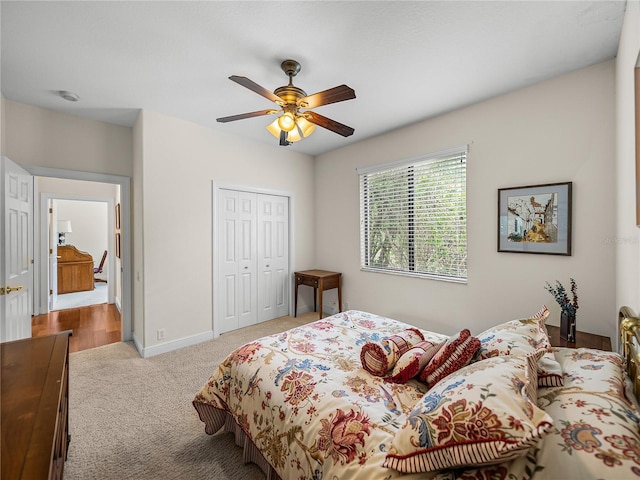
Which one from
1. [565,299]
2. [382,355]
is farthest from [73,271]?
[565,299]

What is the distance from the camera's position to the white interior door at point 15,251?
2.22 meters

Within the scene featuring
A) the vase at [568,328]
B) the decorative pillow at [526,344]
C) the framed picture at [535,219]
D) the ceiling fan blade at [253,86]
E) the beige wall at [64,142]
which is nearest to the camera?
the decorative pillow at [526,344]

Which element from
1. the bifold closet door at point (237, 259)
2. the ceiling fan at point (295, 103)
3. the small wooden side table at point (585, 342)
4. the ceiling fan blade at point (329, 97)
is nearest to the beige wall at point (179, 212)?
the bifold closet door at point (237, 259)

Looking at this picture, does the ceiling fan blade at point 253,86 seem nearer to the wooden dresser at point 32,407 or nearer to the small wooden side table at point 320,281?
the wooden dresser at point 32,407

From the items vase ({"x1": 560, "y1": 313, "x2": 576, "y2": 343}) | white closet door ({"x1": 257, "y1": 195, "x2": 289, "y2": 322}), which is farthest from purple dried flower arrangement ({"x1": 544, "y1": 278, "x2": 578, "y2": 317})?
white closet door ({"x1": 257, "y1": 195, "x2": 289, "y2": 322})

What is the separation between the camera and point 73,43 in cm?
200

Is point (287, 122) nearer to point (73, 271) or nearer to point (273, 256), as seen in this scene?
point (273, 256)

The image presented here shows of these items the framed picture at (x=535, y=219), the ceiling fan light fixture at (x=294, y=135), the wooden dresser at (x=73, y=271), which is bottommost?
the wooden dresser at (x=73, y=271)

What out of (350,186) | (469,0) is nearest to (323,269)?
(350,186)

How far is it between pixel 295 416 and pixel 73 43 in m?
2.82

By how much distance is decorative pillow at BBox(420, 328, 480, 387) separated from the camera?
1355 millimetres

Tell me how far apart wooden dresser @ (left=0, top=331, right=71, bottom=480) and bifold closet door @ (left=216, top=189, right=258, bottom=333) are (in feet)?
7.73

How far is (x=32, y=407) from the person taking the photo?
911 millimetres

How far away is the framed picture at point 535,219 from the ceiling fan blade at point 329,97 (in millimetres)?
1834
